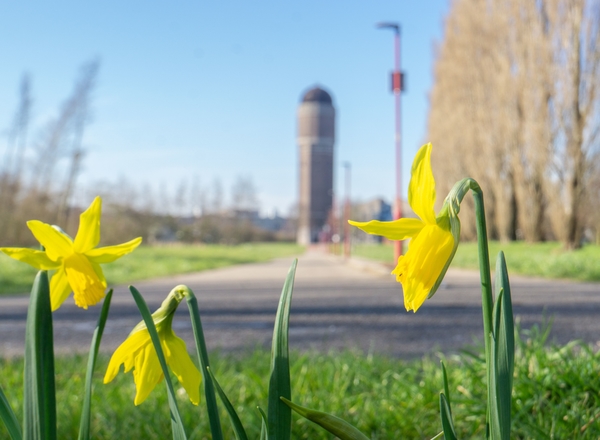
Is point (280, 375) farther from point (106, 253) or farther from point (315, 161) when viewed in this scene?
point (315, 161)

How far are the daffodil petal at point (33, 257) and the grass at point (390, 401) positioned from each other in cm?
83

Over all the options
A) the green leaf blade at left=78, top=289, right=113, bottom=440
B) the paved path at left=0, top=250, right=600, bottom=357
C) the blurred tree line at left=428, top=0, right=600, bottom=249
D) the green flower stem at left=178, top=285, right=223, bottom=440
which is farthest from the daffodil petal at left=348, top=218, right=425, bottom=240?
the blurred tree line at left=428, top=0, right=600, bottom=249

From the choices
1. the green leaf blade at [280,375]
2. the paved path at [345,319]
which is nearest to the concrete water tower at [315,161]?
the paved path at [345,319]

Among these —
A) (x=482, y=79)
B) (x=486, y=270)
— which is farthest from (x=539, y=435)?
(x=482, y=79)

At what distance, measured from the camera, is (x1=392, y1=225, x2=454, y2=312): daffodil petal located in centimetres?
58

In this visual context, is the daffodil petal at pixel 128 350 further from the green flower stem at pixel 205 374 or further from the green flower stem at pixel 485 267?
the green flower stem at pixel 485 267

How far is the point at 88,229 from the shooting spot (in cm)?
67

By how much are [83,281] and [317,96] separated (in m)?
69.8

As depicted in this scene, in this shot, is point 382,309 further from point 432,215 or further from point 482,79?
point 482,79

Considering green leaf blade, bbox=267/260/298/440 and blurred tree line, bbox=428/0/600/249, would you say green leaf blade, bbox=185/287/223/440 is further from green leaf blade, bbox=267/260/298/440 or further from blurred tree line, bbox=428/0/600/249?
blurred tree line, bbox=428/0/600/249

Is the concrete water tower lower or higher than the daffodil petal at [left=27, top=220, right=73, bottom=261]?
higher

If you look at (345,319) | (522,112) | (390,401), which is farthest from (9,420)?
(522,112)

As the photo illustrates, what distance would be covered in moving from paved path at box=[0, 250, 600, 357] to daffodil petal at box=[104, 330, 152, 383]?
1798 mm

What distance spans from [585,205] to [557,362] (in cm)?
1068
